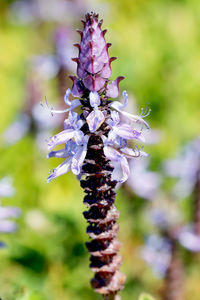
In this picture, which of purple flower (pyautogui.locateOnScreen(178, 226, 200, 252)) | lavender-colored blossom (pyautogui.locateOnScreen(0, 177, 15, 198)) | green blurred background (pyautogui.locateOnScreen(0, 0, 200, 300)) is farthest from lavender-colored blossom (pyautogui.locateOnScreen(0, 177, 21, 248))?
purple flower (pyautogui.locateOnScreen(178, 226, 200, 252))

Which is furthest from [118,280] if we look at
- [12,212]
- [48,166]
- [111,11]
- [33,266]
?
[111,11]

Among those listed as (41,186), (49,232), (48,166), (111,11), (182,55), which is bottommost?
(49,232)

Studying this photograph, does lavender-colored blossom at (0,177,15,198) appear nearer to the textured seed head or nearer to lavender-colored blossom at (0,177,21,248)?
lavender-colored blossom at (0,177,21,248)

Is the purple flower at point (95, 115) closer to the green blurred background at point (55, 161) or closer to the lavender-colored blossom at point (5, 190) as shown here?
the green blurred background at point (55, 161)

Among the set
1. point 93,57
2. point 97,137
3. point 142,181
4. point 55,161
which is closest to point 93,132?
point 97,137

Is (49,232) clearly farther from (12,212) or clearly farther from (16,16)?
(16,16)
